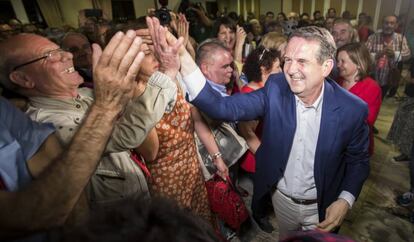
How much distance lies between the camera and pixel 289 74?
1444mm

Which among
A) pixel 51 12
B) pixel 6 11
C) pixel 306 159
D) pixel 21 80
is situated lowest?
pixel 306 159

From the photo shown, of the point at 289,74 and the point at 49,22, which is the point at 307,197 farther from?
the point at 49,22

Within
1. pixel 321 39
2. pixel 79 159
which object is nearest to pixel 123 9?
pixel 321 39

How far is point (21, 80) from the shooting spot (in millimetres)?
1284

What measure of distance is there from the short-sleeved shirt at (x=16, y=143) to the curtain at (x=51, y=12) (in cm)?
1033

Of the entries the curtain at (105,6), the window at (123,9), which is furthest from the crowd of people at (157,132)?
the window at (123,9)

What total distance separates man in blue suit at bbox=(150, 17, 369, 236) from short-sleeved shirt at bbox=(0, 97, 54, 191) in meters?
0.70

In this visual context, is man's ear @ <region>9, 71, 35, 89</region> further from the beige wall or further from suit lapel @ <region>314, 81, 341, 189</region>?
the beige wall

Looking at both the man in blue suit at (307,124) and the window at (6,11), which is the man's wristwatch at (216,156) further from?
the window at (6,11)

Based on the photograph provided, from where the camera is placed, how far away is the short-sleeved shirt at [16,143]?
84cm

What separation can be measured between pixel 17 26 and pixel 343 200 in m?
7.64

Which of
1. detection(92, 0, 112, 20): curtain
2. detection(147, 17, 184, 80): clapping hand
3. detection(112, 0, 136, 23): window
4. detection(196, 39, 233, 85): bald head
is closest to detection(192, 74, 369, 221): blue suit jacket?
detection(147, 17, 184, 80): clapping hand

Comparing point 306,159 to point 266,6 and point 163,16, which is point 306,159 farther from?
point 266,6

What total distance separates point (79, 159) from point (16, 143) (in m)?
0.26
